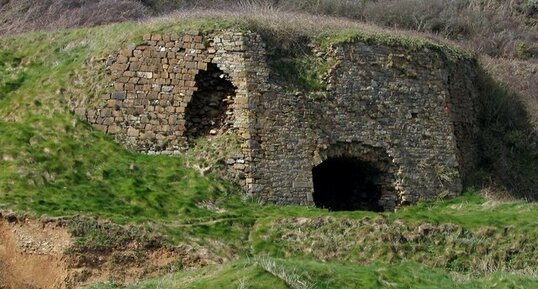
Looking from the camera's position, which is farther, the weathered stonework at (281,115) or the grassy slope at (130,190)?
the weathered stonework at (281,115)

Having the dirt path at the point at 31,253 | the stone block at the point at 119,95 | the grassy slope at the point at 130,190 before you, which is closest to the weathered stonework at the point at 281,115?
the stone block at the point at 119,95

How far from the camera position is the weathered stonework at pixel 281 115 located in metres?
23.7

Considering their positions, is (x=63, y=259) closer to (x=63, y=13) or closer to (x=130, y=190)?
Result: (x=130, y=190)

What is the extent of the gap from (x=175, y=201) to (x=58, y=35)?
792 cm

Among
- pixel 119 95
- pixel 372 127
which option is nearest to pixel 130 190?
pixel 119 95

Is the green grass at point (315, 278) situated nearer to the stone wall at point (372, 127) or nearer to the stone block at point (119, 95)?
the stone wall at point (372, 127)

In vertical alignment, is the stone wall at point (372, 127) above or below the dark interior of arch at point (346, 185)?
above

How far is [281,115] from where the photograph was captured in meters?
24.0

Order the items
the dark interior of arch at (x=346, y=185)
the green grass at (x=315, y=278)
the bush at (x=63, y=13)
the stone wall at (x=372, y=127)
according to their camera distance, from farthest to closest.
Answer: the bush at (x=63, y=13) → the dark interior of arch at (x=346, y=185) → the stone wall at (x=372, y=127) → the green grass at (x=315, y=278)

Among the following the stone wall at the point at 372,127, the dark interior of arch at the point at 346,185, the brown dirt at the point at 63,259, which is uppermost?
the stone wall at the point at 372,127

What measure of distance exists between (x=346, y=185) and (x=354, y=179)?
14.0 inches

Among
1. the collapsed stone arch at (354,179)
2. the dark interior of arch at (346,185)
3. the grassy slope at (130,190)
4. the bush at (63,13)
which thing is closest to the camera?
the grassy slope at (130,190)

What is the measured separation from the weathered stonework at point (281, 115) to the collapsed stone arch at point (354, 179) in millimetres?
36

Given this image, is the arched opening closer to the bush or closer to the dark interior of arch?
the dark interior of arch
